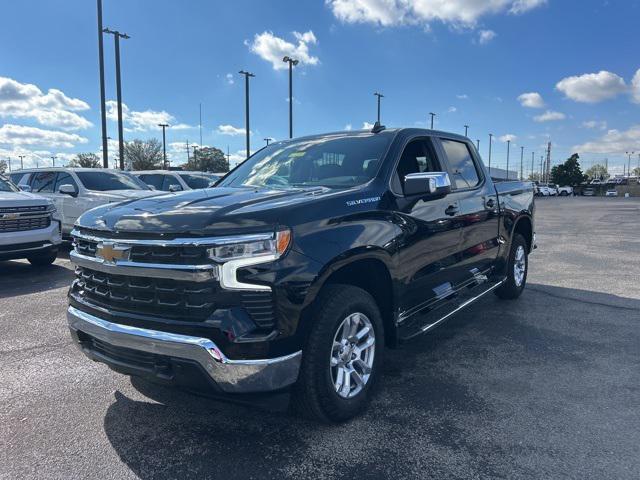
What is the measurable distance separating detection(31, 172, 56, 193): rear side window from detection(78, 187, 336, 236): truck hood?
9.10 m

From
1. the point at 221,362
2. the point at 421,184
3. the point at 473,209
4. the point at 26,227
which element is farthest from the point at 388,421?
the point at 26,227

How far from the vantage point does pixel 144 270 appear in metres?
2.71

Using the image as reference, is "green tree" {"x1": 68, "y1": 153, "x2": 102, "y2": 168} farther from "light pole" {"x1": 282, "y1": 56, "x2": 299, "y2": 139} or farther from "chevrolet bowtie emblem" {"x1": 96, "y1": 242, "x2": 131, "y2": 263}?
"chevrolet bowtie emblem" {"x1": 96, "y1": 242, "x2": 131, "y2": 263}

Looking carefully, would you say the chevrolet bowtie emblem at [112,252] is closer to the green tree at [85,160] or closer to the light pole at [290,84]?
the light pole at [290,84]

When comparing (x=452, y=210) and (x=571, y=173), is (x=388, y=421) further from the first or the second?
(x=571, y=173)

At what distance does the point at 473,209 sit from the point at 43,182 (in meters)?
10.2

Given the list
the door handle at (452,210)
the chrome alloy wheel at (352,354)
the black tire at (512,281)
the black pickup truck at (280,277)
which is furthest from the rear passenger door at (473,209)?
the chrome alloy wheel at (352,354)

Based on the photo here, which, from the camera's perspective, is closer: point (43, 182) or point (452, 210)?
point (452, 210)

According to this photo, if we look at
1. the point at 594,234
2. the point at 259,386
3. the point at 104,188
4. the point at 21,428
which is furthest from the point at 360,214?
the point at 594,234

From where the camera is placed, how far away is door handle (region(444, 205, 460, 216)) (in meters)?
4.25

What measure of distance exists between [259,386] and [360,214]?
1.26 metres

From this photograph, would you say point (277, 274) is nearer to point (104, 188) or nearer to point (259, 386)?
point (259, 386)

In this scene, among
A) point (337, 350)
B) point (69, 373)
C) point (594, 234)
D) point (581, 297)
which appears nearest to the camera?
point (337, 350)

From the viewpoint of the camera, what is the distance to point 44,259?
342 inches
